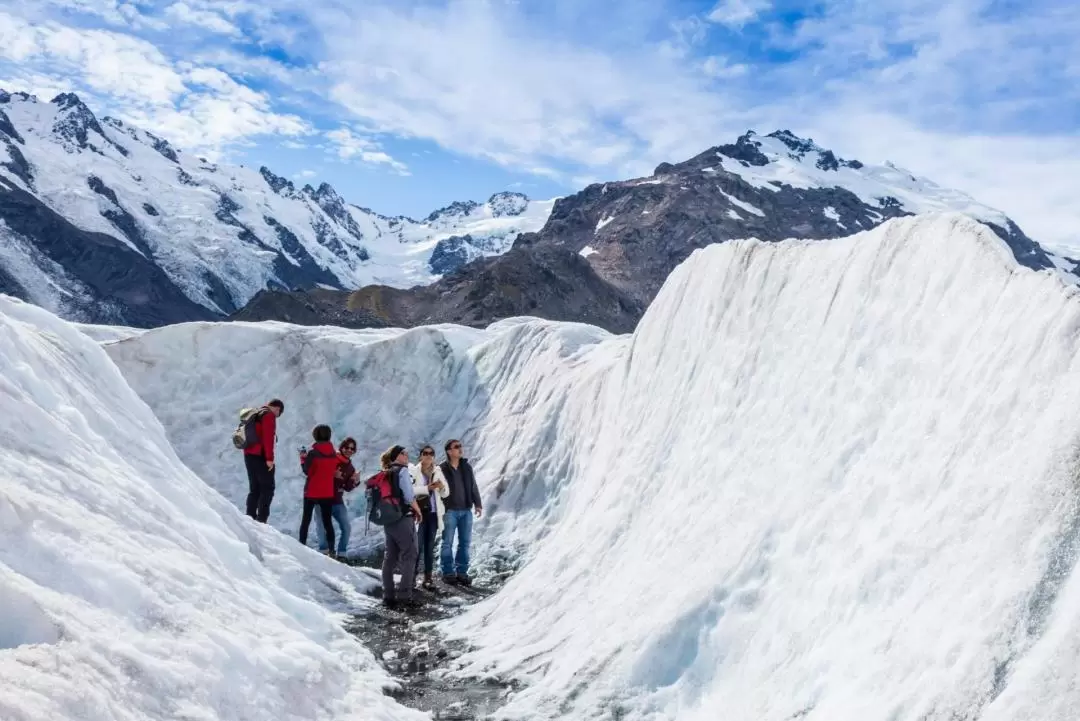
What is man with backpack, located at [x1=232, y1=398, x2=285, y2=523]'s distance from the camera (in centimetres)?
1333

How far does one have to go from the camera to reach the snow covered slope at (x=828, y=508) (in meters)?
5.12

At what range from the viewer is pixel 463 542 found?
13438 millimetres

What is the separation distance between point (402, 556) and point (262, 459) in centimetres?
333

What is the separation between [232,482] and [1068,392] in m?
17.3

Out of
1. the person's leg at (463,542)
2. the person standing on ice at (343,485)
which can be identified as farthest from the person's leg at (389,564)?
the person standing on ice at (343,485)

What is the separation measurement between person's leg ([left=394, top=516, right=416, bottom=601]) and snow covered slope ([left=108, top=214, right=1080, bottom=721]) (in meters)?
1.20

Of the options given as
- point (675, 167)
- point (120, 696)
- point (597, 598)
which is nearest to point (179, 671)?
point (120, 696)

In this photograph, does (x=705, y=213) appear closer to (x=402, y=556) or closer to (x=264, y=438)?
(x=264, y=438)

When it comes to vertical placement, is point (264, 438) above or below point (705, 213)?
below

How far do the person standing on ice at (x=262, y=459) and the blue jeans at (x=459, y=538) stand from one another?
287 cm

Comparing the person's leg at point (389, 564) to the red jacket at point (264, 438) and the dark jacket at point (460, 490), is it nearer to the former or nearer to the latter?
the dark jacket at point (460, 490)

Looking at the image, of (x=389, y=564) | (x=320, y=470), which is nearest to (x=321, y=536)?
(x=320, y=470)

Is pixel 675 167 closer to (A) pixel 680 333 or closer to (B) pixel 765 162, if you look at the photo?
(B) pixel 765 162

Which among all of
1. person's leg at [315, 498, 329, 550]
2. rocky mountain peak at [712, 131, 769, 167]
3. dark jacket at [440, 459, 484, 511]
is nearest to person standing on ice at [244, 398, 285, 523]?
person's leg at [315, 498, 329, 550]
